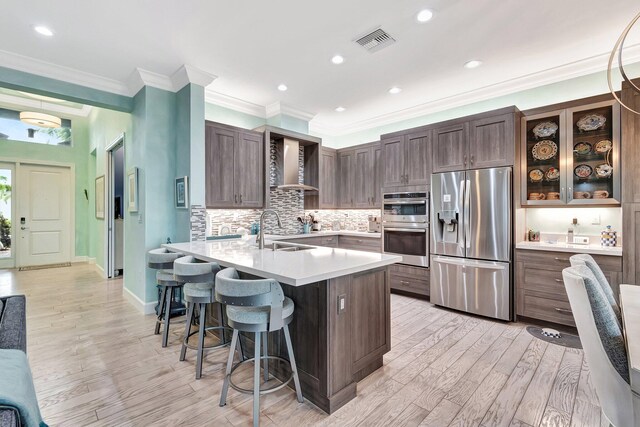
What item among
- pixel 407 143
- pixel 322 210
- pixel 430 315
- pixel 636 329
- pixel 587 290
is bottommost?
pixel 430 315

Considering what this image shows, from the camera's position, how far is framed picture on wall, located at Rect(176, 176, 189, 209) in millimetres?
3750

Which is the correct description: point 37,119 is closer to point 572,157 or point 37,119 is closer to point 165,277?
point 165,277

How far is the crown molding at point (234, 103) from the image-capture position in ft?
14.9

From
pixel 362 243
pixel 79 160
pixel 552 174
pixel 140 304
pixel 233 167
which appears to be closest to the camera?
pixel 552 174

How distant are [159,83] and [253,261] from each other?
3.08 meters

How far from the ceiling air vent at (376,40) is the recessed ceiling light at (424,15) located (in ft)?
1.15

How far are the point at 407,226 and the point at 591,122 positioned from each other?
7.79ft

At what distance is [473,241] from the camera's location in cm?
372

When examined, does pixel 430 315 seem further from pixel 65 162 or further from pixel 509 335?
pixel 65 162

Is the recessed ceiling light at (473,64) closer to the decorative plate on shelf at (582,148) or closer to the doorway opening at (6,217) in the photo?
the decorative plate on shelf at (582,148)

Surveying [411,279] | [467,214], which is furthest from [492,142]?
[411,279]

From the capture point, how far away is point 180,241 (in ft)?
13.0

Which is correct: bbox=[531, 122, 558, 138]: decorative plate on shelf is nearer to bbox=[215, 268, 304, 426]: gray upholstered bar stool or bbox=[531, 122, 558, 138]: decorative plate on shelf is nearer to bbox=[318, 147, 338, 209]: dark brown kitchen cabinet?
bbox=[318, 147, 338, 209]: dark brown kitchen cabinet

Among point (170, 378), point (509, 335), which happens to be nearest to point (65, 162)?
point (170, 378)
